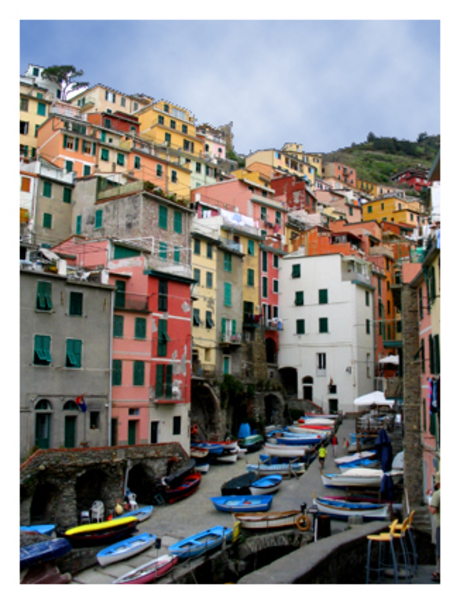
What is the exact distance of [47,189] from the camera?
137ft

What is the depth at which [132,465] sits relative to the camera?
2911 cm

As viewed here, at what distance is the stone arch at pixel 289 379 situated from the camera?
53312mm

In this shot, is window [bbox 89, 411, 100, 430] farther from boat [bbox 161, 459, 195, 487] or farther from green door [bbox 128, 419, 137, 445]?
boat [bbox 161, 459, 195, 487]

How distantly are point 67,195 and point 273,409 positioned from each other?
2392 centimetres

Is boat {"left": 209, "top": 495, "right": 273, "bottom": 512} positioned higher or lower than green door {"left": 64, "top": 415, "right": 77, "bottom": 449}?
lower

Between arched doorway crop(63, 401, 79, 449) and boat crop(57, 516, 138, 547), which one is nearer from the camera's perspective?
boat crop(57, 516, 138, 547)

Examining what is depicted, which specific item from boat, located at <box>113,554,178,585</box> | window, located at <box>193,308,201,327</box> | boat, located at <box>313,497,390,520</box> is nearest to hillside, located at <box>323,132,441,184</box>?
A: window, located at <box>193,308,201,327</box>

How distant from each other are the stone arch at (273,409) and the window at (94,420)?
2143 cm

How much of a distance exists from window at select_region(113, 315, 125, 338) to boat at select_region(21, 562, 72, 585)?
43.4 feet

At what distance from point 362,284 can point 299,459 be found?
20256mm

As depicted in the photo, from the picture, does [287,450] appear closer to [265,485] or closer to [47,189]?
[265,485]

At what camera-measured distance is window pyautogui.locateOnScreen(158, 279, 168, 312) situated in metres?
33.8

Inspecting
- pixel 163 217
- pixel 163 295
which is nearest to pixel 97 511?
pixel 163 295

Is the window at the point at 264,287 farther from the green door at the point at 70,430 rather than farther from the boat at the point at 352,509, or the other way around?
the boat at the point at 352,509
